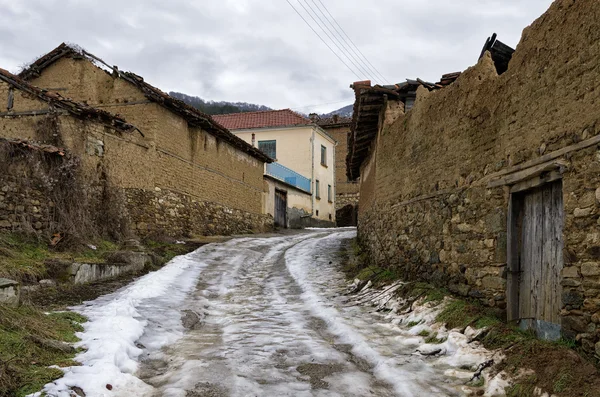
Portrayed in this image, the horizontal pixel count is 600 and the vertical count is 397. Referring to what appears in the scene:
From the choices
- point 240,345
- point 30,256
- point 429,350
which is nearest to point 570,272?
point 429,350

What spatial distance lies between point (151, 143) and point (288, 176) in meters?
14.6

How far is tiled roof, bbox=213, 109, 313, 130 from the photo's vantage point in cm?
3120

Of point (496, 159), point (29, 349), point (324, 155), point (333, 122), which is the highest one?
point (333, 122)

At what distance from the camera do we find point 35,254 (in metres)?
8.21

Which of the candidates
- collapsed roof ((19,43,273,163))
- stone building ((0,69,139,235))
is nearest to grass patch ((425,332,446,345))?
stone building ((0,69,139,235))

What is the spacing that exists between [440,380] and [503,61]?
5482 millimetres

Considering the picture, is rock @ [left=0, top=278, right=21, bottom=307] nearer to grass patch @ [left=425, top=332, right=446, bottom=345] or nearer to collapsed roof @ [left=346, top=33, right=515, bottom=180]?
grass patch @ [left=425, top=332, right=446, bottom=345]

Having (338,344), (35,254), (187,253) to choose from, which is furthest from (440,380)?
(187,253)

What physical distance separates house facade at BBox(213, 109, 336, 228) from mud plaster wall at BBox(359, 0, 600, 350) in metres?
20.3

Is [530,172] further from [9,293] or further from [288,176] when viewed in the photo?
[288,176]

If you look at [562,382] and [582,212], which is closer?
[562,382]

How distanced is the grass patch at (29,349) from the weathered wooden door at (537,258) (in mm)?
4432

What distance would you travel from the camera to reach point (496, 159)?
18.1ft

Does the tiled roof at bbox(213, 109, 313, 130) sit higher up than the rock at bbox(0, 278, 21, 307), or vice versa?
the tiled roof at bbox(213, 109, 313, 130)
